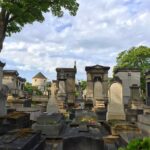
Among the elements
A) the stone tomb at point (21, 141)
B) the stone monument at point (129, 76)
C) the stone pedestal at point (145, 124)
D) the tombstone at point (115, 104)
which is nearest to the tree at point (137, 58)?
the stone monument at point (129, 76)

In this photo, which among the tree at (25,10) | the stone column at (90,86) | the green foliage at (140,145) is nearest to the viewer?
the green foliage at (140,145)

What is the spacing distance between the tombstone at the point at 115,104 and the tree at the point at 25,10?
4494 mm

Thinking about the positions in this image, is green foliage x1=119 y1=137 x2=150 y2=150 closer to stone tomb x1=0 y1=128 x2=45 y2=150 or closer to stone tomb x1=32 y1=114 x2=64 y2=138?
stone tomb x1=0 y1=128 x2=45 y2=150

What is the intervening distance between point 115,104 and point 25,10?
6520 mm

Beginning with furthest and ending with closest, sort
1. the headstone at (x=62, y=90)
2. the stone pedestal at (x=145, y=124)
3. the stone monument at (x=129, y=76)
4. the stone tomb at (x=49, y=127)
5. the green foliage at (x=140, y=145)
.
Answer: the stone monument at (x=129, y=76) < the headstone at (x=62, y=90) < the stone tomb at (x=49, y=127) < the stone pedestal at (x=145, y=124) < the green foliage at (x=140, y=145)

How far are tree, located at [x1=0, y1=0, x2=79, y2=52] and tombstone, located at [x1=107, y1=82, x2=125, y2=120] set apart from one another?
449 centimetres

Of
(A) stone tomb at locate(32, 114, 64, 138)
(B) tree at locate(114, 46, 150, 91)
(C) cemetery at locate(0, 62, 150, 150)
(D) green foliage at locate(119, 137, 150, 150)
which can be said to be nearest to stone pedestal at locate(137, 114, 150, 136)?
(C) cemetery at locate(0, 62, 150, 150)

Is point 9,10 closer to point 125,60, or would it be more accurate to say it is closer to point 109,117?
point 109,117

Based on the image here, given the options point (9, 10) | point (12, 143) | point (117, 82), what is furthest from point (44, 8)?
point (12, 143)

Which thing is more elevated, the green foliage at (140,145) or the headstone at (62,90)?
the headstone at (62,90)

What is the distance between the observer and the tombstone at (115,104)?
47.5 ft

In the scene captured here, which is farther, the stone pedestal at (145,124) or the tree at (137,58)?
the tree at (137,58)

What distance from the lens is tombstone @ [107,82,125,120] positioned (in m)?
14.5

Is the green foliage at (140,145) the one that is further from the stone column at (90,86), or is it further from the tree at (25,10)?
the stone column at (90,86)
